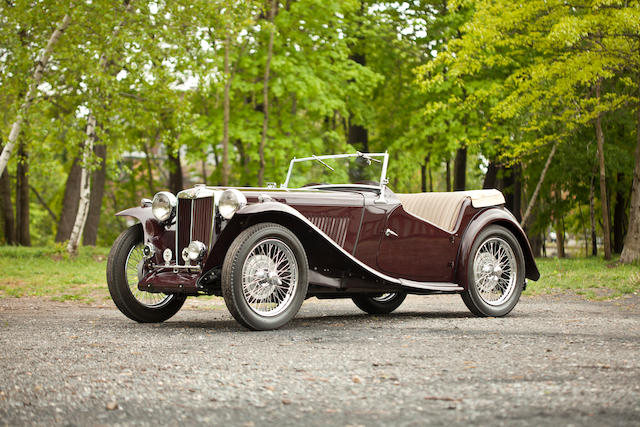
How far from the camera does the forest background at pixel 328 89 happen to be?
17.1 m

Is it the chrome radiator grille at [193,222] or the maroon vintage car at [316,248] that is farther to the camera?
the chrome radiator grille at [193,222]

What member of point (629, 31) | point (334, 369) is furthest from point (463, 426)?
point (629, 31)

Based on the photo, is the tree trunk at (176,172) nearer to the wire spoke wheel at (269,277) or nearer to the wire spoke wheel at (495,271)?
the wire spoke wheel at (495,271)

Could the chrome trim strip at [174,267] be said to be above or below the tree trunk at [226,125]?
below

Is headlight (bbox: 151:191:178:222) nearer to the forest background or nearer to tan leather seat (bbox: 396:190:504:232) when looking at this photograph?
tan leather seat (bbox: 396:190:504:232)

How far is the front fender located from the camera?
317 inches

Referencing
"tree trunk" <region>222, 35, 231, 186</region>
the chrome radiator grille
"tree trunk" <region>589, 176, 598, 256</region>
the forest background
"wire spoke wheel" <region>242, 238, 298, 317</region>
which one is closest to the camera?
"wire spoke wheel" <region>242, 238, 298, 317</region>

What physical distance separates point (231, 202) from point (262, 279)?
72 centimetres

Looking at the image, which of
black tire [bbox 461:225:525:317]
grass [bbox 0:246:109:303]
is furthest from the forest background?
black tire [bbox 461:225:525:317]

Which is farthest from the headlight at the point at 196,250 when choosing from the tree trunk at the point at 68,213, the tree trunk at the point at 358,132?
the tree trunk at the point at 358,132

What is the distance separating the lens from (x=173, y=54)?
17938mm

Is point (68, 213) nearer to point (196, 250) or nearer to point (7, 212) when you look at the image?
point (7, 212)

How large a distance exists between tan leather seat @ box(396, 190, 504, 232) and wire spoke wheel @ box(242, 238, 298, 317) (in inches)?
80.6

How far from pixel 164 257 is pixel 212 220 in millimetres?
636
